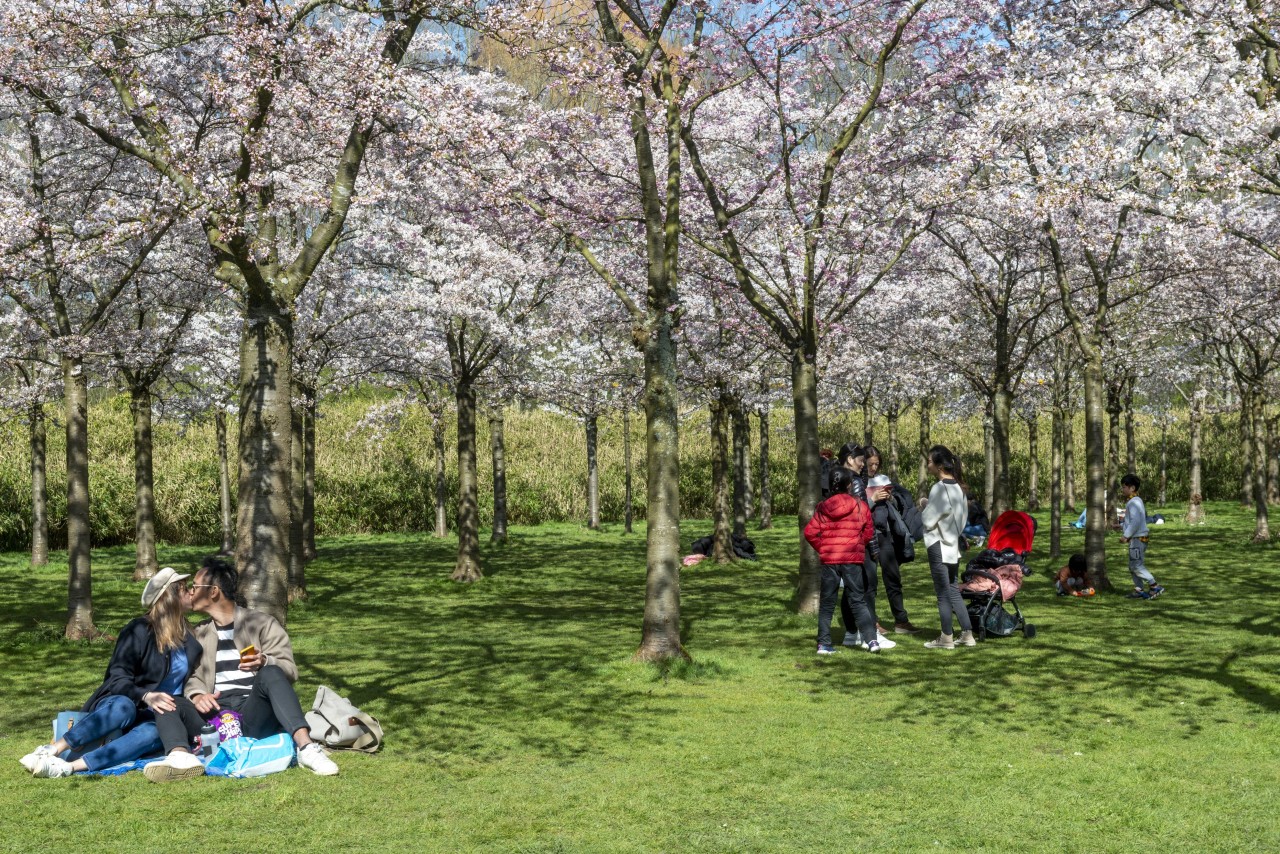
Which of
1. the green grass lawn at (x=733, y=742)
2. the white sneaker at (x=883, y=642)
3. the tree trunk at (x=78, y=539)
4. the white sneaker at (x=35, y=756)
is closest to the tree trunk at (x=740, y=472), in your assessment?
the green grass lawn at (x=733, y=742)

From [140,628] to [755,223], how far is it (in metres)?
16.6

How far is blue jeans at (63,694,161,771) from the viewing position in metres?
8.00

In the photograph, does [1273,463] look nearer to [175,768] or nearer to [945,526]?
[945,526]

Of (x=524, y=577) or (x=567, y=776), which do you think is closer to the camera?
(x=567, y=776)

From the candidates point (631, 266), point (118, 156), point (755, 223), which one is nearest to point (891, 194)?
point (755, 223)

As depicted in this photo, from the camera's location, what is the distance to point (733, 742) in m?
9.18

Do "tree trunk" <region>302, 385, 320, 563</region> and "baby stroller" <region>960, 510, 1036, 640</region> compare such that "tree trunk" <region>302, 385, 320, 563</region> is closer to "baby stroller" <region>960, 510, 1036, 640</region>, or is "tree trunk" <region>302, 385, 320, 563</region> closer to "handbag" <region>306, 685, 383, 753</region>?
"baby stroller" <region>960, 510, 1036, 640</region>

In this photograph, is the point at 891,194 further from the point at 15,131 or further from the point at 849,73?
the point at 15,131

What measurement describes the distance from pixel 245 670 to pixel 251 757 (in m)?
0.70

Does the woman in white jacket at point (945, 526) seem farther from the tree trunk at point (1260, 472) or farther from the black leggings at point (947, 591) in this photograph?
the tree trunk at point (1260, 472)

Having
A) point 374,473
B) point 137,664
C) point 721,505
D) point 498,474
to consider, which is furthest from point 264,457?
point 374,473

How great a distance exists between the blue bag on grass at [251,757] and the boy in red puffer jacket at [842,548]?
6.44 m

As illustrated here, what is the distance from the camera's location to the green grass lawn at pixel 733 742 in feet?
22.5

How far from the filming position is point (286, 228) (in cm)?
2458
